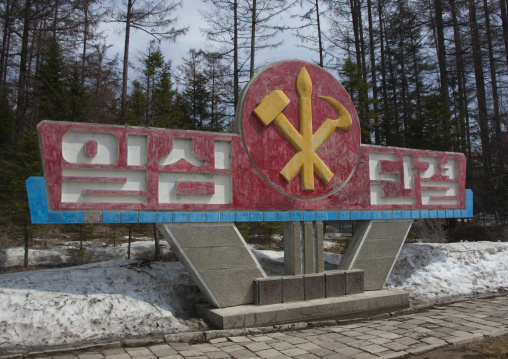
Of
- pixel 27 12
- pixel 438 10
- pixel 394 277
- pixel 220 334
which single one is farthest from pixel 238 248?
pixel 438 10

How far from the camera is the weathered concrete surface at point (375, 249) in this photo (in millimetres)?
8430

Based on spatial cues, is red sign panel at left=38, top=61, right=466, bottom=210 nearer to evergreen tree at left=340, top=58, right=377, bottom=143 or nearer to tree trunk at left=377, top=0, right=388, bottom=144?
evergreen tree at left=340, top=58, right=377, bottom=143

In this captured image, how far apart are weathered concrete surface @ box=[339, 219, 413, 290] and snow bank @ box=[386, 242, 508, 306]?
96cm

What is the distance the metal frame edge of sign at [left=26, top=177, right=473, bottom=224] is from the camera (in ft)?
19.5

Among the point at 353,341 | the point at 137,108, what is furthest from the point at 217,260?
the point at 137,108

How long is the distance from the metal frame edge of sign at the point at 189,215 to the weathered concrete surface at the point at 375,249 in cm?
23

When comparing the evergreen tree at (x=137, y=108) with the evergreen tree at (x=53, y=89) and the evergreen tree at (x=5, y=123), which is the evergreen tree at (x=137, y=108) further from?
the evergreen tree at (x=5, y=123)

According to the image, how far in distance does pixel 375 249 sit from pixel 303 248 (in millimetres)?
1797

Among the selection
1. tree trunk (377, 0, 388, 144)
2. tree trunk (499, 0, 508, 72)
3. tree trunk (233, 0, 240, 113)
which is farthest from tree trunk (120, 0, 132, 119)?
tree trunk (499, 0, 508, 72)

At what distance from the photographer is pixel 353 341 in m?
5.95

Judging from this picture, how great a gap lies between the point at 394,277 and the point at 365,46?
17.1 meters

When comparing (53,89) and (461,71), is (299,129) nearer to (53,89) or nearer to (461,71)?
(53,89)

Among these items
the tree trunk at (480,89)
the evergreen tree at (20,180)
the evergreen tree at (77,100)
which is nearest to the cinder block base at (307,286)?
the evergreen tree at (20,180)

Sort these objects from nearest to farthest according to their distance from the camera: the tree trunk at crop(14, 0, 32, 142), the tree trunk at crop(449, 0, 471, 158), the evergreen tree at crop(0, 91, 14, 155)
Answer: the tree trunk at crop(14, 0, 32, 142) < the evergreen tree at crop(0, 91, 14, 155) < the tree trunk at crop(449, 0, 471, 158)
